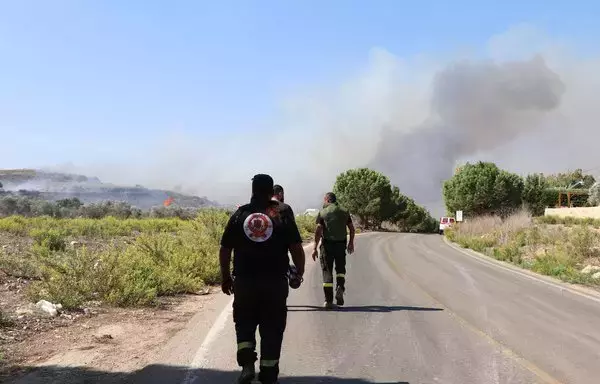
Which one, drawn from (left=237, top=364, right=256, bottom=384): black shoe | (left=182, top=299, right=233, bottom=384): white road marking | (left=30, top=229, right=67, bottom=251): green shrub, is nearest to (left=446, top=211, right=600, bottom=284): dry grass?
(left=182, top=299, right=233, bottom=384): white road marking

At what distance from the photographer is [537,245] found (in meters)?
25.8

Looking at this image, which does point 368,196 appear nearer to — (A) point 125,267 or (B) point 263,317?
(A) point 125,267

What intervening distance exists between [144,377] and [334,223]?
4882 mm

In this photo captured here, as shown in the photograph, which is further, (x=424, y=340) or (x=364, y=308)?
(x=364, y=308)

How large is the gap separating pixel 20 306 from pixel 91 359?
3.65m

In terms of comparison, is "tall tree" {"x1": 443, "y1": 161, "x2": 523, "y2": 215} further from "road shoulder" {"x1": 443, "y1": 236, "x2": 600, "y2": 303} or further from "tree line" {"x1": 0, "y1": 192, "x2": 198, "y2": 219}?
"road shoulder" {"x1": 443, "y1": 236, "x2": 600, "y2": 303}

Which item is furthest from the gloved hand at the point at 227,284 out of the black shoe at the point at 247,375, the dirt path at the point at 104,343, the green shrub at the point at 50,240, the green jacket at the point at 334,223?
the green shrub at the point at 50,240

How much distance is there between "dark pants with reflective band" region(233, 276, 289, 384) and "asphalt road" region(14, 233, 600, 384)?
858 mm

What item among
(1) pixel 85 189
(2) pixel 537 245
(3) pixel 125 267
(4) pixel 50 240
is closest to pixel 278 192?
(3) pixel 125 267

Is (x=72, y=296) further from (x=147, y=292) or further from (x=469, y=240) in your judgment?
(x=469, y=240)

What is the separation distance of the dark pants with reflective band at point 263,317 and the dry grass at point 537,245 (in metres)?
12.6

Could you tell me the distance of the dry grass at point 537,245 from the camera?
17.7 m

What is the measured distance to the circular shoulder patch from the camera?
4.88 metres

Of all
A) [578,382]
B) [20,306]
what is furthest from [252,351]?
[20,306]
